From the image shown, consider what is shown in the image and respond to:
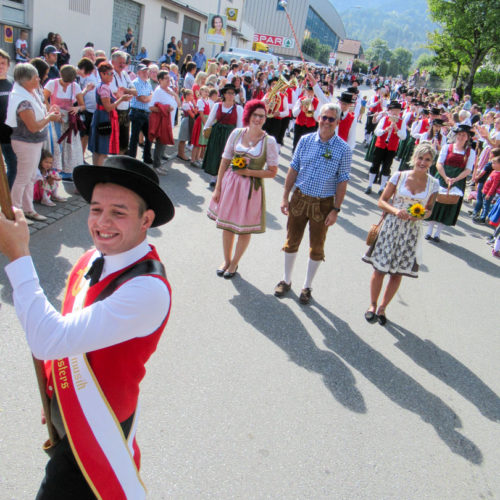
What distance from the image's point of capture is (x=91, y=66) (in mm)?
7133

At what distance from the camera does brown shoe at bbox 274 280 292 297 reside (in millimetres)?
5106

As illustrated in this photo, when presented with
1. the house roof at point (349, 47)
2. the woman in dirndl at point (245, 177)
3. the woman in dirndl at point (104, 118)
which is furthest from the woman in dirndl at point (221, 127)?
the house roof at point (349, 47)

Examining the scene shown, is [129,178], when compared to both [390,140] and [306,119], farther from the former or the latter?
[306,119]

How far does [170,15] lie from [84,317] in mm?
26740

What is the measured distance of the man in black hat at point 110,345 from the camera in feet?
5.04

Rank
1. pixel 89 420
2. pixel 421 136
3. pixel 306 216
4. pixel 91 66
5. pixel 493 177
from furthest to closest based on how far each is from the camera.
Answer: pixel 421 136 → pixel 493 177 → pixel 91 66 → pixel 306 216 → pixel 89 420

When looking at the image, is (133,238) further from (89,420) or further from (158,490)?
(158,490)

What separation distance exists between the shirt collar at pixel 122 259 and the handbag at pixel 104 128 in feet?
19.7

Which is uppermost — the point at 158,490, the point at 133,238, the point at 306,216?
the point at 133,238

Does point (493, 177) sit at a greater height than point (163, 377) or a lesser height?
greater

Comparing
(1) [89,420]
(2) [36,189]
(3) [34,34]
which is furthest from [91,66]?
(3) [34,34]

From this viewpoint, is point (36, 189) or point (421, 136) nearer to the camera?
point (36, 189)

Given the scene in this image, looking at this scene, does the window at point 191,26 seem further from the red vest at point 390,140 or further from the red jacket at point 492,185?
the red jacket at point 492,185

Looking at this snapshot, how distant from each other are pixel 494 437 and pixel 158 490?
2593 mm
